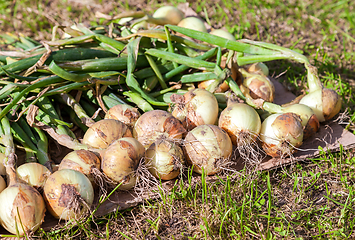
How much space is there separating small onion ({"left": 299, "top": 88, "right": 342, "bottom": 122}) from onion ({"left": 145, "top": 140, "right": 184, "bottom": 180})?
40.3 inches

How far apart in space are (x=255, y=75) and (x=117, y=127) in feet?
3.76

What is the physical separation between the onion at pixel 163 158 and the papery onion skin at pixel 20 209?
0.58 meters

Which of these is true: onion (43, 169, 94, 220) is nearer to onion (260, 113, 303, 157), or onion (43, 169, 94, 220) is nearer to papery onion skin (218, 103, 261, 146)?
papery onion skin (218, 103, 261, 146)

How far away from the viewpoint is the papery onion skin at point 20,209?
1.43 meters

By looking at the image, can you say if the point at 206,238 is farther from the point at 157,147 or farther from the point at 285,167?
the point at 285,167

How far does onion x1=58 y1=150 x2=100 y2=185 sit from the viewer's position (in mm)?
1636

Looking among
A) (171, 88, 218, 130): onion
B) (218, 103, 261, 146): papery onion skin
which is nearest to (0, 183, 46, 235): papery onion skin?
(171, 88, 218, 130): onion

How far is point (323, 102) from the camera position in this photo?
2.11 m

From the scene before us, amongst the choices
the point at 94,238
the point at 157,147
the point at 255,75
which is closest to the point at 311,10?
the point at 255,75

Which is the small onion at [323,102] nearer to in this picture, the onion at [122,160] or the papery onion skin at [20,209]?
the onion at [122,160]

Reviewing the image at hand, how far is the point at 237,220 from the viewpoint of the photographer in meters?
1.58

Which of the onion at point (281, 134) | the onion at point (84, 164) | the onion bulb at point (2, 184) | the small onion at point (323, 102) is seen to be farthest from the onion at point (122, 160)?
the small onion at point (323, 102)

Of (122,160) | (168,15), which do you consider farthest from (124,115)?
(168,15)

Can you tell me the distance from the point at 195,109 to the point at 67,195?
34.5 inches
